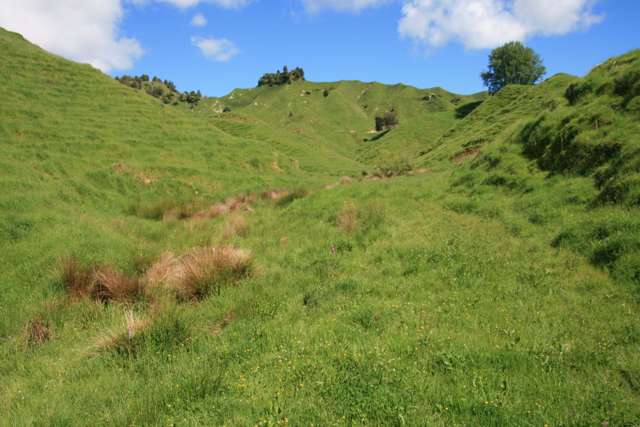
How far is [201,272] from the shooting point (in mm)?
8383

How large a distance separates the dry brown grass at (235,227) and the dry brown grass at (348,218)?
3850 mm

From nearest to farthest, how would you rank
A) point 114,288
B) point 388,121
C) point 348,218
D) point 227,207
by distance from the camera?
1. point 114,288
2. point 348,218
3. point 227,207
4. point 388,121

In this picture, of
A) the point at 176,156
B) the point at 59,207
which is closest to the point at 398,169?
the point at 176,156

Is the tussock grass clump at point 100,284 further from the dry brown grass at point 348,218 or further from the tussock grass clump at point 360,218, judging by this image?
the dry brown grass at point 348,218

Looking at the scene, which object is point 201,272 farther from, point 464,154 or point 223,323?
point 464,154

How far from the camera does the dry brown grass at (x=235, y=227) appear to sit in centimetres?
1395

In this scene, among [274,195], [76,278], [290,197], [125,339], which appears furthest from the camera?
[274,195]

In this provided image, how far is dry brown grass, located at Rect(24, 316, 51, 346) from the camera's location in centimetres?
662

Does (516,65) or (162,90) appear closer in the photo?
(516,65)

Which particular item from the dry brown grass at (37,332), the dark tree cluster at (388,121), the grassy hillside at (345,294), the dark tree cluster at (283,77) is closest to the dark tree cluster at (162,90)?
the dark tree cluster at (283,77)

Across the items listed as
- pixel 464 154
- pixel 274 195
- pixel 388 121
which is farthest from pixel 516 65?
pixel 274 195

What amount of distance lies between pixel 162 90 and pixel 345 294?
4017 inches

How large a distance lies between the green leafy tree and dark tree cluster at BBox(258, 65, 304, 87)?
237ft

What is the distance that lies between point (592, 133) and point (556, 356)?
11121mm
